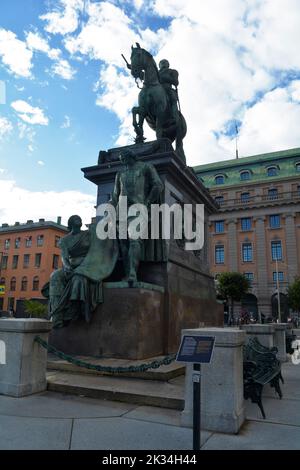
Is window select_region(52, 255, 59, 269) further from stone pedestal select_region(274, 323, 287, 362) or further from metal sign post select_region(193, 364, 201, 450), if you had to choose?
metal sign post select_region(193, 364, 201, 450)

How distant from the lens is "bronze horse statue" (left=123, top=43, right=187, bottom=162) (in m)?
11.2

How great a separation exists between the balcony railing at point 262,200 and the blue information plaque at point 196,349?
193 ft

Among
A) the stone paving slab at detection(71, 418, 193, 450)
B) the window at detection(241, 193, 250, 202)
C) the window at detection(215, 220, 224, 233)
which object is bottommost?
the stone paving slab at detection(71, 418, 193, 450)

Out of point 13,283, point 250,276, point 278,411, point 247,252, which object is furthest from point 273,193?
point 278,411

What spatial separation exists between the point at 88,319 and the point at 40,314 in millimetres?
20400

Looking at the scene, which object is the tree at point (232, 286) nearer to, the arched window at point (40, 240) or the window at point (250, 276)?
the window at point (250, 276)

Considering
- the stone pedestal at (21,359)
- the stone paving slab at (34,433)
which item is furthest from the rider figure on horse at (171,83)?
the stone paving slab at (34,433)

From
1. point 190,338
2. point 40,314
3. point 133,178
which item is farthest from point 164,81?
point 40,314

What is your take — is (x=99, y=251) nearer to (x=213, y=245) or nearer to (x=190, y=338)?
(x=190, y=338)

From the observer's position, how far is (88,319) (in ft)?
23.9

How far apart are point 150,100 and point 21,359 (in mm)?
8436

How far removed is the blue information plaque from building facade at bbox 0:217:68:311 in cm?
6623

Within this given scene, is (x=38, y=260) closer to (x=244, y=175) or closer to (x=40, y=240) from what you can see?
(x=40, y=240)

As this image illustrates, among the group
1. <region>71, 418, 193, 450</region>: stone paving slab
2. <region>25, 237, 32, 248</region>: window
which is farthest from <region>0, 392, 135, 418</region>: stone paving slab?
<region>25, 237, 32, 248</region>: window
